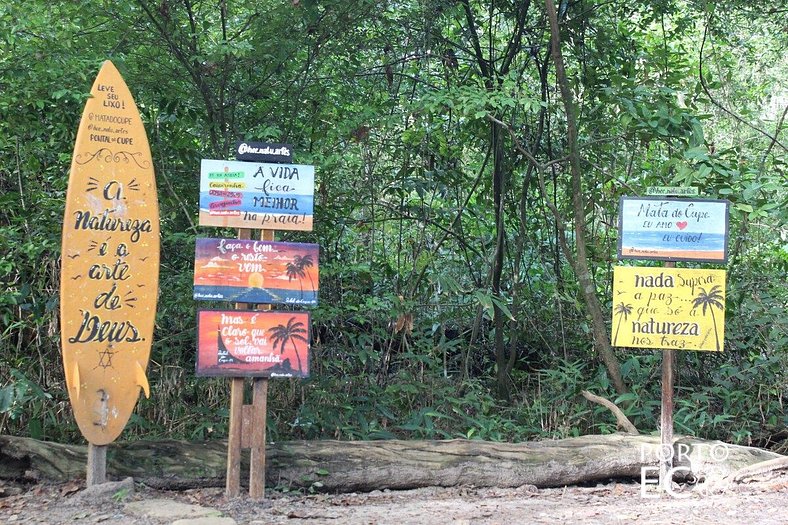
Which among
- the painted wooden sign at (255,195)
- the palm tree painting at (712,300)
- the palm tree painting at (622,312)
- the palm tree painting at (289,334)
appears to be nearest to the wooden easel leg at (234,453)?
the palm tree painting at (289,334)

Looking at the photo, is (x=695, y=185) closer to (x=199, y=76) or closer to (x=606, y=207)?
(x=606, y=207)

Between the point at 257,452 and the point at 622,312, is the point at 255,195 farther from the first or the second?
the point at 622,312

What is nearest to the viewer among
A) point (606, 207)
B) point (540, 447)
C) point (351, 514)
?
point (351, 514)

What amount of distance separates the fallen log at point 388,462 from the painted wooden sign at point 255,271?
1120 mm

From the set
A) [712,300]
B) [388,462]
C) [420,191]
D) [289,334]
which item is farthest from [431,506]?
[420,191]

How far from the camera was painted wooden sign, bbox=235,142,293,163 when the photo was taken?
4961 millimetres

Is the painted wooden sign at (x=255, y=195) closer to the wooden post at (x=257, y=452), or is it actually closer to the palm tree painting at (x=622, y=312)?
the wooden post at (x=257, y=452)

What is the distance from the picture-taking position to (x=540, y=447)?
18.4 ft

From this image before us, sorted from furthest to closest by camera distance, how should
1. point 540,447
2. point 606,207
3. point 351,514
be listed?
point 606,207 → point 540,447 → point 351,514

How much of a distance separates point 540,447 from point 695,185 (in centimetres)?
247

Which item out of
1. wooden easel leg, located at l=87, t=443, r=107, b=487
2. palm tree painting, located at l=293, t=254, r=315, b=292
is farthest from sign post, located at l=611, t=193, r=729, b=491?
wooden easel leg, located at l=87, t=443, r=107, b=487

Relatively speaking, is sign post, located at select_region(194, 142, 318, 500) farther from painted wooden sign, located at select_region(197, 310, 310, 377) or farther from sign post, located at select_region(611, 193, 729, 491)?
sign post, located at select_region(611, 193, 729, 491)

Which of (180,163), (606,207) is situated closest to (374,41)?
(180,163)

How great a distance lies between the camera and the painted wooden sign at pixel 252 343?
4828 mm
